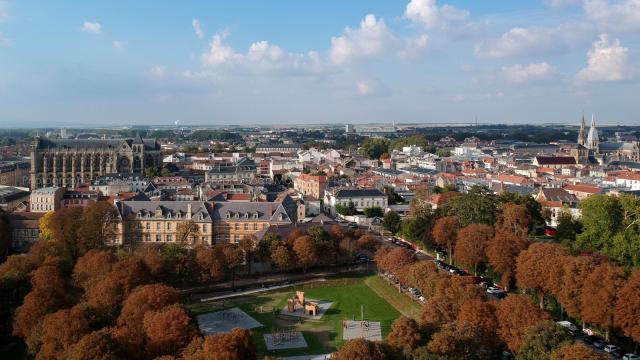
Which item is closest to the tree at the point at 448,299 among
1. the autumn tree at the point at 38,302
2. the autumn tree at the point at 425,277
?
the autumn tree at the point at 425,277

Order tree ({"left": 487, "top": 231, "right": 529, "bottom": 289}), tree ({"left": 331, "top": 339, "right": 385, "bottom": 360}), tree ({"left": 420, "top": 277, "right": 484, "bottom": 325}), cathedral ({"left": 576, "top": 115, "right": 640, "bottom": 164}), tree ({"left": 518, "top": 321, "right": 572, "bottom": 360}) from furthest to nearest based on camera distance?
1. cathedral ({"left": 576, "top": 115, "right": 640, "bottom": 164})
2. tree ({"left": 487, "top": 231, "right": 529, "bottom": 289})
3. tree ({"left": 420, "top": 277, "right": 484, "bottom": 325})
4. tree ({"left": 518, "top": 321, "right": 572, "bottom": 360})
5. tree ({"left": 331, "top": 339, "right": 385, "bottom": 360})

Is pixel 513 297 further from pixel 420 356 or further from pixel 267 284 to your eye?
pixel 267 284

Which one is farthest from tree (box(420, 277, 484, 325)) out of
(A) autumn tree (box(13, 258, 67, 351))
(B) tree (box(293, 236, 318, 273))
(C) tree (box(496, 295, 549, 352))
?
(A) autumn tree (box(13, 258, 67, 351))

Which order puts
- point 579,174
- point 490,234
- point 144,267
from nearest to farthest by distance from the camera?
point 144,267
point 490,234
point 579,174

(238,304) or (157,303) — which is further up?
(157,303)

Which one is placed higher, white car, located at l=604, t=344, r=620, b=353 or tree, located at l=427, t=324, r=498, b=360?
tree, located at l=427, t=324, r=498, b=360

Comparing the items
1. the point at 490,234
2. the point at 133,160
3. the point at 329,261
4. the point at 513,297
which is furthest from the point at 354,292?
the point at 133,160

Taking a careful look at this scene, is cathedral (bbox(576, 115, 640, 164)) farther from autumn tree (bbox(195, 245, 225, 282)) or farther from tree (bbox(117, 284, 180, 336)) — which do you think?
tree (bbox(117, 284, 180, 336))

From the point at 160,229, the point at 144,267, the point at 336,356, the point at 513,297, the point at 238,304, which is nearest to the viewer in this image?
the point at 336,356

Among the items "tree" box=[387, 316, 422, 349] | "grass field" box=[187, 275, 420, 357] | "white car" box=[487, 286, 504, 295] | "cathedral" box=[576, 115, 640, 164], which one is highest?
"cathedral" box=[576, 115, 640, 164]
